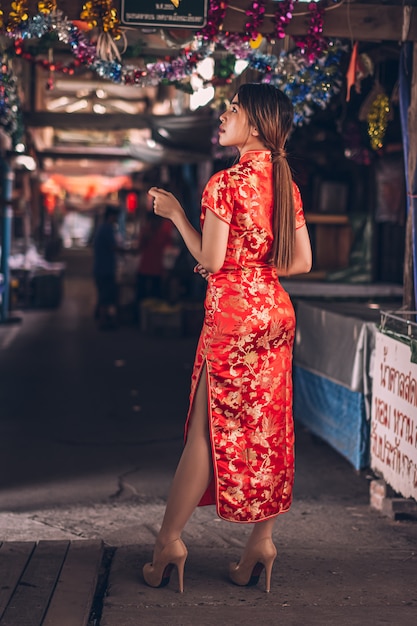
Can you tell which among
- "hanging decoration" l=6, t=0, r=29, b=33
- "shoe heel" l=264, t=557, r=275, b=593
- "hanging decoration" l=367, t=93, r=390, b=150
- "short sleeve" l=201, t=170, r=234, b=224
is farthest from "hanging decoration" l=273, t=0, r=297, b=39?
"shoe heel" l=264, t=557, r=275, b=593

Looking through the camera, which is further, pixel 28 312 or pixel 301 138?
pixel 28 312

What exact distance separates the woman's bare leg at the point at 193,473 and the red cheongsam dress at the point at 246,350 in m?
0.05

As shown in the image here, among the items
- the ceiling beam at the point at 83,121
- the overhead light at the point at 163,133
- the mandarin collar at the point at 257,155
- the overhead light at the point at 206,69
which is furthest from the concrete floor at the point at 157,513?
the ceiling beam at the point at 83,121

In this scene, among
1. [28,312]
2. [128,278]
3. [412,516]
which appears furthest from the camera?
[28,312]

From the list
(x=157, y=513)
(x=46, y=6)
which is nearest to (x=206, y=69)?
(x=46, y=6)

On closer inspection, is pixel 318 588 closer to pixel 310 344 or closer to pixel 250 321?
pixel 250 321

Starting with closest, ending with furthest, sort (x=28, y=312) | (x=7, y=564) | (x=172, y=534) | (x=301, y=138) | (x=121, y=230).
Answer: (x=172, y=534) < (x=7, y=564) < (x=301, y=138) < (x=28, y=312) < (x=121, y=230)

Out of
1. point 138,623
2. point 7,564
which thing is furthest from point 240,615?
point 7,564

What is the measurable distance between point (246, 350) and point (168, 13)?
2.64 metres

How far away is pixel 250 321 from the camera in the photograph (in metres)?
4.09

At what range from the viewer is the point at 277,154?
4.20m

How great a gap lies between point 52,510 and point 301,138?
24.0 feet

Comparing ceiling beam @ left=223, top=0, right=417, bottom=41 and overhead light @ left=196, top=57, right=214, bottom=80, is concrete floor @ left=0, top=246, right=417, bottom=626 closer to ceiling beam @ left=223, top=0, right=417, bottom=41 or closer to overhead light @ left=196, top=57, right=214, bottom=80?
ceiling beam @ left=223, top=0, right=417, bottom=41

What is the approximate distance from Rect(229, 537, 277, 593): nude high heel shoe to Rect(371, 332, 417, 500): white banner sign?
117 cm
